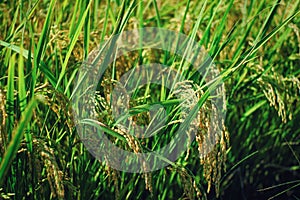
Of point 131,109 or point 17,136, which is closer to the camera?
point 17,136

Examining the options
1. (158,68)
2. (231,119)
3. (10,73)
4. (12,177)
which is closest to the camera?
(10,73)

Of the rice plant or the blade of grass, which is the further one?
the rice plant

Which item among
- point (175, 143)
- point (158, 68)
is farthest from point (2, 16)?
point (175, 143)

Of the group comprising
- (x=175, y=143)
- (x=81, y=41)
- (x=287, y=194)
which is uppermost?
(x=81, y=41)

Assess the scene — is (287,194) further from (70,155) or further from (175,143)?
(70,155)

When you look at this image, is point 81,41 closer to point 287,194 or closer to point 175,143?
point 175,143

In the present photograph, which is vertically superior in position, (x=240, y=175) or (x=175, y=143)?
(x=175, y=143)

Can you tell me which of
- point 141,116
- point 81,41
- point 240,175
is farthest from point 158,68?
point 240,175

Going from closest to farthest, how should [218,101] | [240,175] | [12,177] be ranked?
1. [12,177]
2. [218,101]
3. [240,175]

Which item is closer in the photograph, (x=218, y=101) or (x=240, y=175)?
(x=218, y=101)

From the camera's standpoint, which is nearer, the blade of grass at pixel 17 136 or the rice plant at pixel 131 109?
the blade of grass at pixel 17 136
